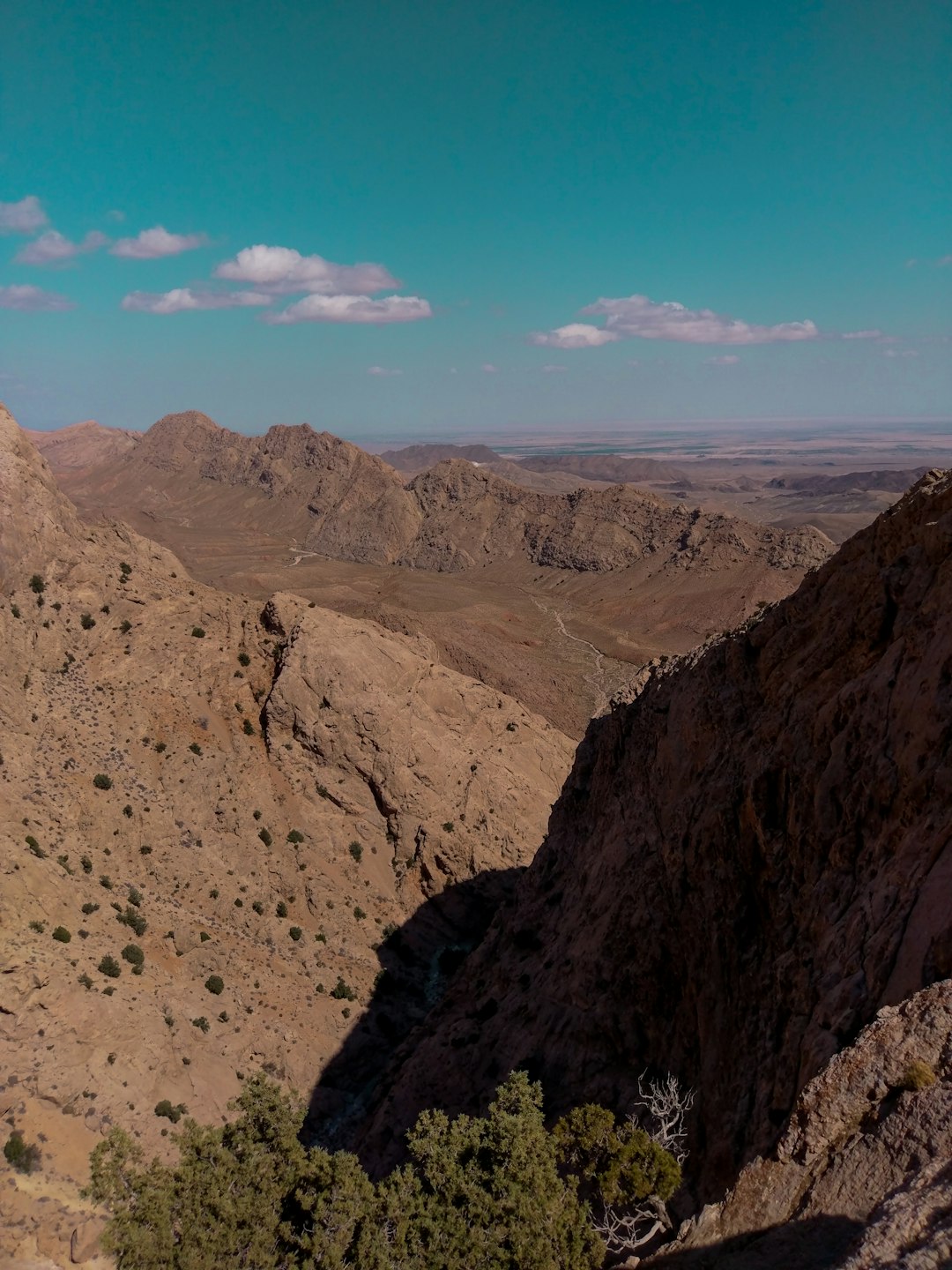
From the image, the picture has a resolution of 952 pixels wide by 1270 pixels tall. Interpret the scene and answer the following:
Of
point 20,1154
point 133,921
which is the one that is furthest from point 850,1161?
point 133,921

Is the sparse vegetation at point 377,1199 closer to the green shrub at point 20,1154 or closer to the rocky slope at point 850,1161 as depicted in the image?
the rocky slope at point 850,1161

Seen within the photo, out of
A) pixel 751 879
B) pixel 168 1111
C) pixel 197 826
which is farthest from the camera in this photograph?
pixel 197 826

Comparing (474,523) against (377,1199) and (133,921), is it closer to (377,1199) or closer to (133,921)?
(133,921)

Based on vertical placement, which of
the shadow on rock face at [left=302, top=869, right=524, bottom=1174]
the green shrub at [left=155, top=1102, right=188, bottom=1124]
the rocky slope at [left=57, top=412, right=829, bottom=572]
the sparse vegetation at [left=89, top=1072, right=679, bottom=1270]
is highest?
the rocky slope at [left=57, top=412, right=829, bottom=572]

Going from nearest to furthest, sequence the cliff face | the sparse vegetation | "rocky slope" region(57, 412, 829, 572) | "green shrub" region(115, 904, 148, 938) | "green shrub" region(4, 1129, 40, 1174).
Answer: the sparse vegetation < the cliff face < "green shrub" region(4, 1129, 40, 1174) < "green shrub" region(115, 904, 148, 938) < "rocky slope" region(57, 412, 829, 572)

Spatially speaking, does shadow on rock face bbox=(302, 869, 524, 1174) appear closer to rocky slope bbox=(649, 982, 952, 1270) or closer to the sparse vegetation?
the sparse vegetation

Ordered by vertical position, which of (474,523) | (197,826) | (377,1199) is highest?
(474,523)

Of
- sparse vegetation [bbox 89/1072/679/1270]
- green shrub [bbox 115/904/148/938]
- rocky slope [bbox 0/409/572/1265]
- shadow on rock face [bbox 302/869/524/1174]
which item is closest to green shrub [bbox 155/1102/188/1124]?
rocky slope [bbox 0/409/572/1265]
